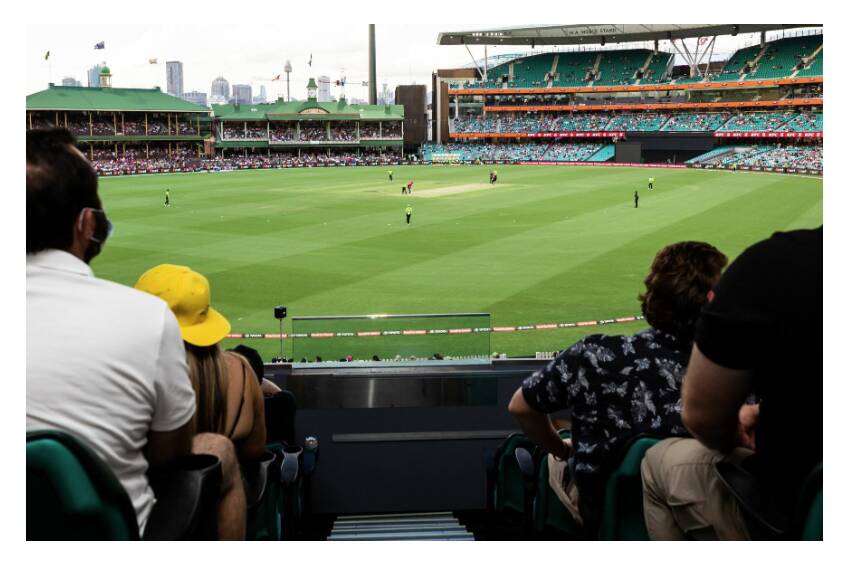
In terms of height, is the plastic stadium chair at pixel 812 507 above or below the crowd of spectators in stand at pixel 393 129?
below

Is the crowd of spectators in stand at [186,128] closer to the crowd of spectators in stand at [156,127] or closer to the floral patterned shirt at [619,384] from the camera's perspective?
the crowd of spectators in stand at [156,127]

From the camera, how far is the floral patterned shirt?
2908 millimetres

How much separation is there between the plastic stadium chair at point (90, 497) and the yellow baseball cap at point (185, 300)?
583mm

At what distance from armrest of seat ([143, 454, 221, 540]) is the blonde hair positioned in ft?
1.50

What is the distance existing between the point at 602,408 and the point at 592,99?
94.4 m

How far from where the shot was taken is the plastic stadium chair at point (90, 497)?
6.77 feet

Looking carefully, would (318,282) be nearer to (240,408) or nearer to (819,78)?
(240,408)

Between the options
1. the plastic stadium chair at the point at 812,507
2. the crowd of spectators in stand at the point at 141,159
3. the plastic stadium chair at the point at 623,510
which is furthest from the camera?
the crowd of spectators in stand at the point at 141,159

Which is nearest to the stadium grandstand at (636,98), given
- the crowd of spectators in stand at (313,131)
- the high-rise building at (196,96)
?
the crowd of spectators in stand at (313,131)

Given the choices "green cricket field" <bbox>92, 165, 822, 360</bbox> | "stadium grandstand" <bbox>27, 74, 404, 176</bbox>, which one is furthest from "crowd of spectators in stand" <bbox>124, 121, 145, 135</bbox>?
"green cricket field" <bbox>92, 165, 822, 360</bbox>

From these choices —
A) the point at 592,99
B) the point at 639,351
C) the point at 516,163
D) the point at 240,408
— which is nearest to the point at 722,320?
the point at 639,351

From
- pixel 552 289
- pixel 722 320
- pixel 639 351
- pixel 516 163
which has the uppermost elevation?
pixel 516 163

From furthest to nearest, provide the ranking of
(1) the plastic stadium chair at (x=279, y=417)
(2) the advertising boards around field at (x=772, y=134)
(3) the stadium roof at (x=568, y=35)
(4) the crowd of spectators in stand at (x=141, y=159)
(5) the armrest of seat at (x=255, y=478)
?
(3) the stadium roof at (x=568, y=35) → (4) the crowd of spectators in stand at (x=141, y=159) → (2) the advertising boards around field at (x=772, y=134) → (1) the plastic stadium chair at (x=279, y=417) → (5) the armrest of seat at (x=255, y=478)

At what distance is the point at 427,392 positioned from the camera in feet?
19.1
